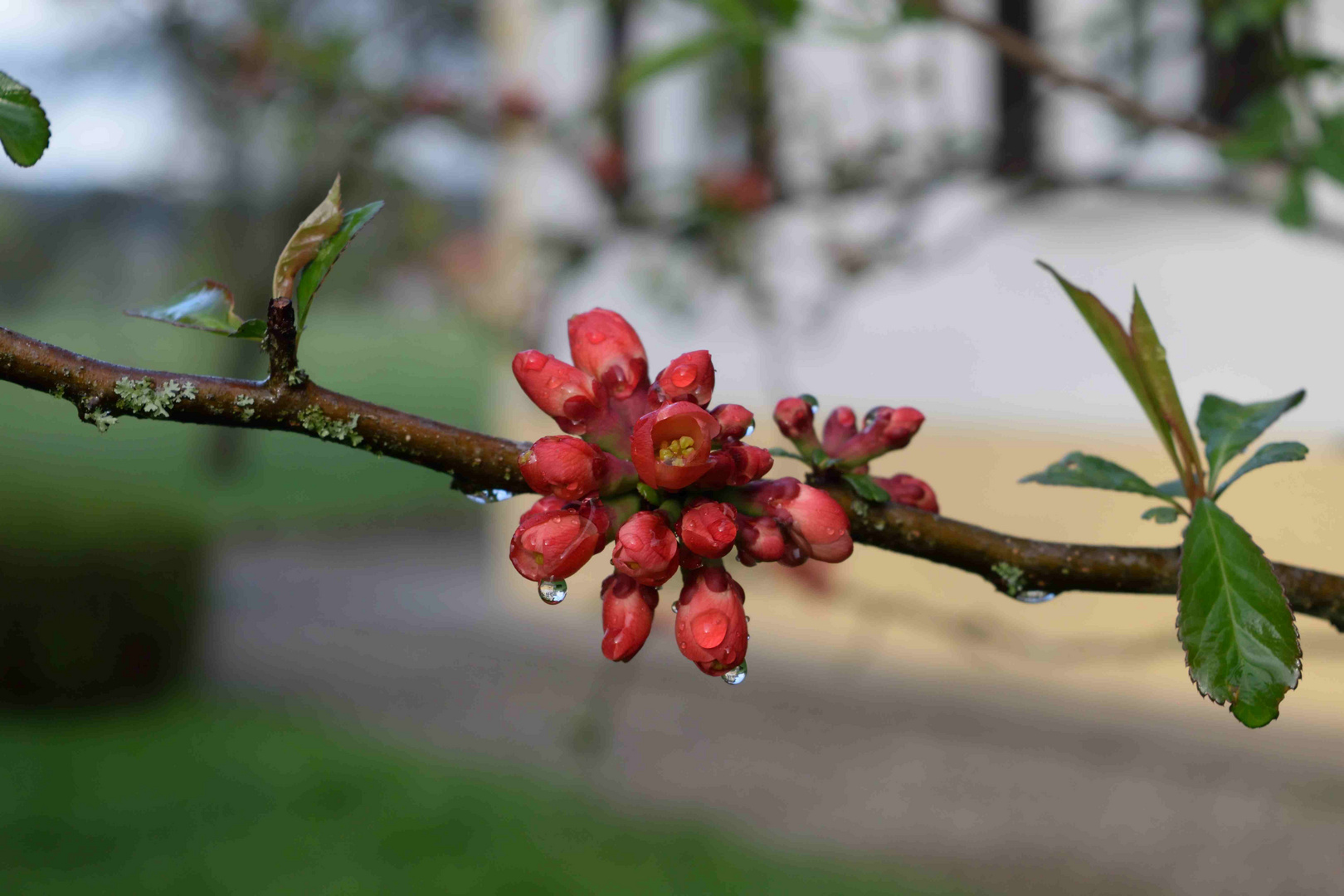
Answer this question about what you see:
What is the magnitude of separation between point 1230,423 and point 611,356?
39cm

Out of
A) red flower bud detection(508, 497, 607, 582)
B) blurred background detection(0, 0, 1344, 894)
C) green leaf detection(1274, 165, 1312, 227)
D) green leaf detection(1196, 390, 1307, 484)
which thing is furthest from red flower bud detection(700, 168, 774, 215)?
red flower bud detection(508, 497, 607, 582)

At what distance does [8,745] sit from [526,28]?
14.2ft

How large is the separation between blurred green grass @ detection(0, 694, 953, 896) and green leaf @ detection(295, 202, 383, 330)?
330 centimetres

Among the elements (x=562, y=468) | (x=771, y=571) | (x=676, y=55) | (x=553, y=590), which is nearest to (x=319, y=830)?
(x=771, y=571)

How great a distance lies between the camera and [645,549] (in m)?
0.49

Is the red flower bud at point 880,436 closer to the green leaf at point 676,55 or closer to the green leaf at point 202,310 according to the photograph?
the green leaf at point 202,310

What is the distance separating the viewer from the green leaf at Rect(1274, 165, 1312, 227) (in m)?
1.31

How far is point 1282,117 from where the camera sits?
130 cm

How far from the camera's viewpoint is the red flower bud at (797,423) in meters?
0.61

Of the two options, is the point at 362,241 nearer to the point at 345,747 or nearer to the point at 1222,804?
the point at 345,747

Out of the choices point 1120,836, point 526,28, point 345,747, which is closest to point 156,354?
point 526,28

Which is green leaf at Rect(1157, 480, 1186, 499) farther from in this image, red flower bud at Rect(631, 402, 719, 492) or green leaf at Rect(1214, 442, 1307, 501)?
red flower bud at Rect(631, 402, 719, 492)

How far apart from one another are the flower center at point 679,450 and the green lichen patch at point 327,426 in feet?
0.44

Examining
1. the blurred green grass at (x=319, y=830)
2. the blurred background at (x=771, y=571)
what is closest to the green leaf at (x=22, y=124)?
the blurred background at (x=771, y=571)
